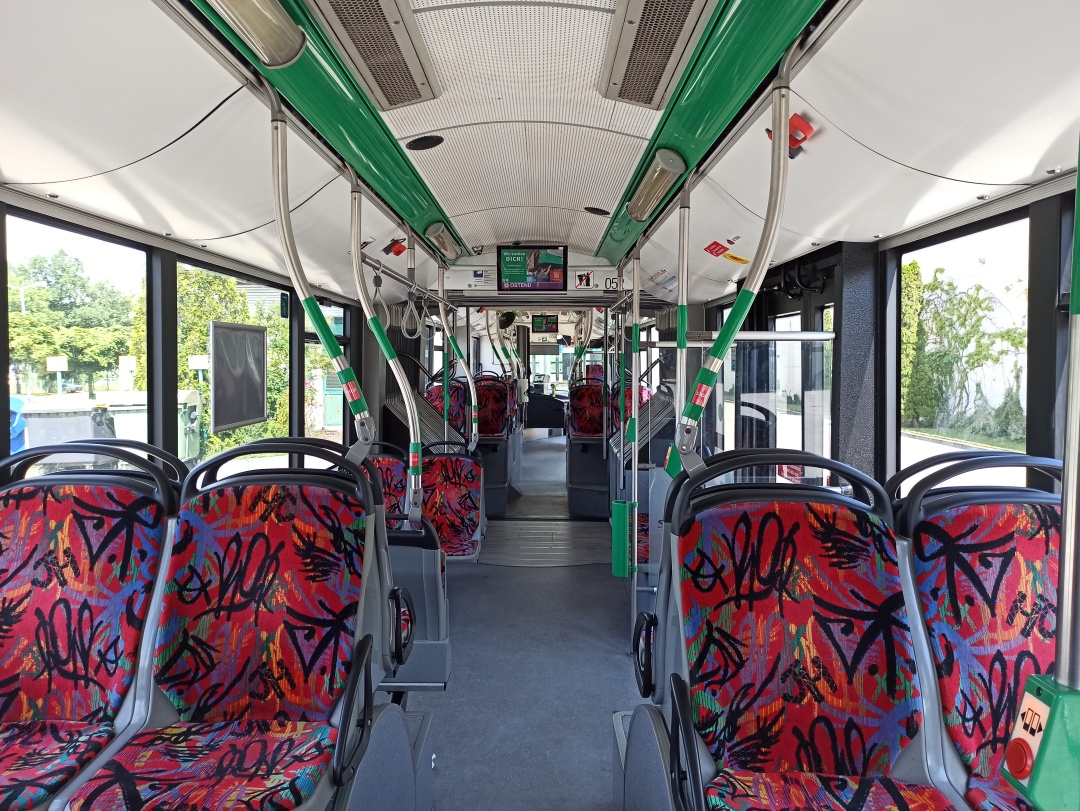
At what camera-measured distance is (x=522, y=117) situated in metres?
2.97

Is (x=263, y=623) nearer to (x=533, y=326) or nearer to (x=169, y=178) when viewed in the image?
(x=169, y=178)

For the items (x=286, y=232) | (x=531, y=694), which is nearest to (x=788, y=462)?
(x=286, y=232)

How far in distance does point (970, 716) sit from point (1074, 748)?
43.5 inches

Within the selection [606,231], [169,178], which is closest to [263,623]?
[169,178]

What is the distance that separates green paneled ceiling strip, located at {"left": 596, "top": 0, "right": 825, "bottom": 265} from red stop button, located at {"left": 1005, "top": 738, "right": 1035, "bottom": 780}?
1568 millimetres

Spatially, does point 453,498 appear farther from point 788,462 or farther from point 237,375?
point 788,462

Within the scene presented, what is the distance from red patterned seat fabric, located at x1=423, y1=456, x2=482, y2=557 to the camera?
4840 mm

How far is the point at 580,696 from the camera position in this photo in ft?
9.78

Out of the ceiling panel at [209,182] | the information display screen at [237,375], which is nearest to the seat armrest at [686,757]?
the ceiling panel at [209,182]

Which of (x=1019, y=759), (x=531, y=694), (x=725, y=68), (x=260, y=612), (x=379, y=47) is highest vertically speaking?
(x=379, y=47)

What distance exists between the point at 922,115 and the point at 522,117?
1.69 m

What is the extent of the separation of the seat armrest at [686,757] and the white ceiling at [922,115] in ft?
5.38

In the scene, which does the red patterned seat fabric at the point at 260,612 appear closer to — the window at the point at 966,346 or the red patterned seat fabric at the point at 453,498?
the window at the point at 966,346

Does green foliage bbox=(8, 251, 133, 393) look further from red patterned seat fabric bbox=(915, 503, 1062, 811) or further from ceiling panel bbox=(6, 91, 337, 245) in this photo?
red patterned seat fabric bbox=(915, 503, 1062, 811)
